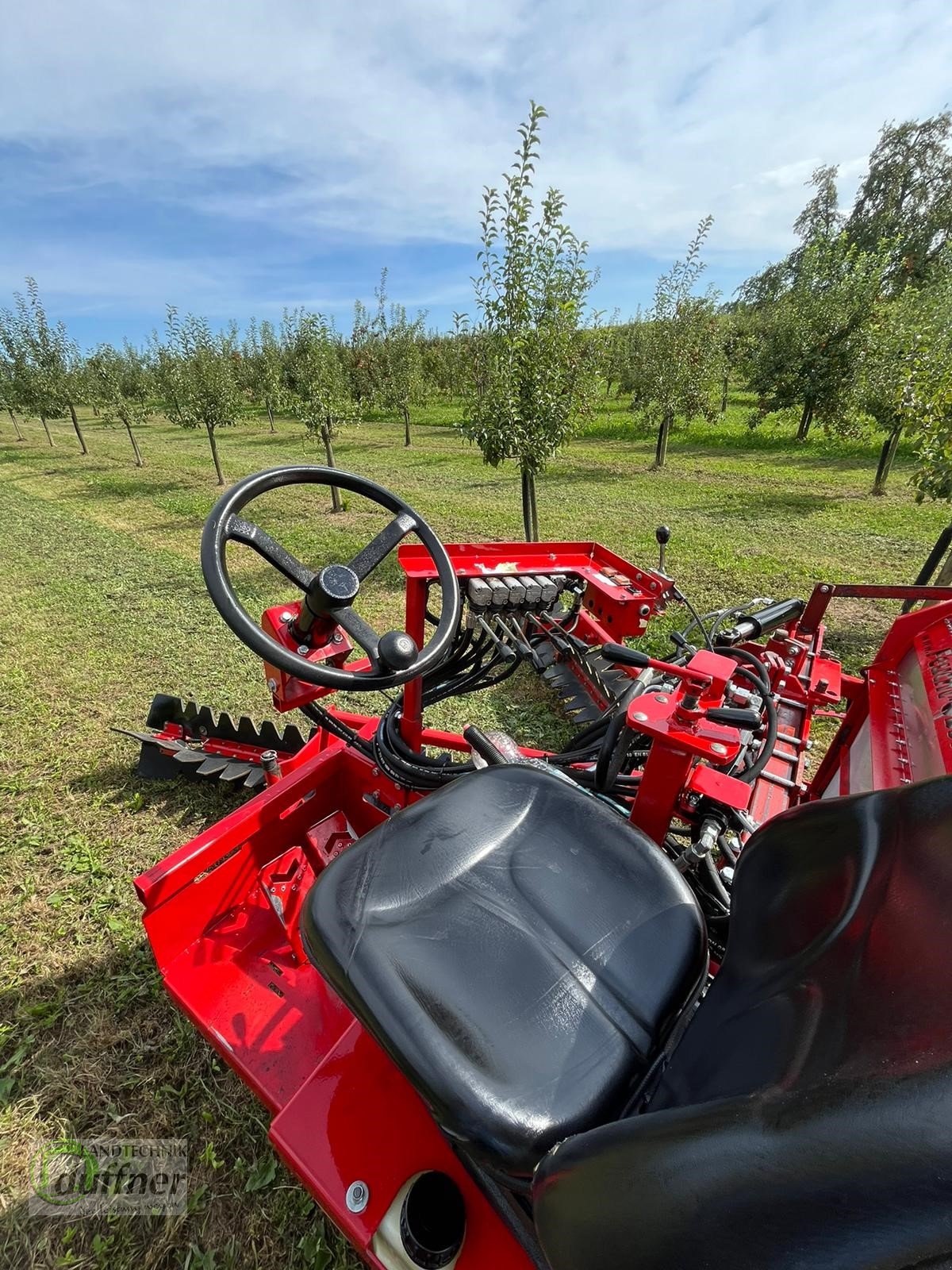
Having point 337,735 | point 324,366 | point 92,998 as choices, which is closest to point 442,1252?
point 337,735

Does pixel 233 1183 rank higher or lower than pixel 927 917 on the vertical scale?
lower

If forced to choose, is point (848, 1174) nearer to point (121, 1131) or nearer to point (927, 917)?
point (927, 917)

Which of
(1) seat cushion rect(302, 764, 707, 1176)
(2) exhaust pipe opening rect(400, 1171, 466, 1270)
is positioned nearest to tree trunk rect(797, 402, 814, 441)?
(1) seat cushion rect(302, 764, 707, 1176)

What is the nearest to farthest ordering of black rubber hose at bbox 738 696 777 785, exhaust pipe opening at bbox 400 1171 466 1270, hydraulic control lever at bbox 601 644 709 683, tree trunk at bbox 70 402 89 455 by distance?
1. exhaust pipe opening at bbox 400 1171 466 1270
2. hydraulic control lever at bbox 601 644 709 683
3. black rubber hose at bbox 738 696 777 785
4. tree trunk at bbox 70 402 89 455

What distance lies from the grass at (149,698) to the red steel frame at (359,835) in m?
0.37

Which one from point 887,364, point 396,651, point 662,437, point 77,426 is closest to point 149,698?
point 396,651

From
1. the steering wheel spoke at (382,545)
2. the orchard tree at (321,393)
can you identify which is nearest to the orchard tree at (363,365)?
the orchard tree at (321,393)

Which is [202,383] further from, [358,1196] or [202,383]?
[358,1196]

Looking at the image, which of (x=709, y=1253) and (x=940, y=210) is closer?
(x=709, y=1253)

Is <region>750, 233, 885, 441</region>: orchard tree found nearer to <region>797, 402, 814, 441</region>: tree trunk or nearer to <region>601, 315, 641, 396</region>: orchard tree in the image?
<region>797, 402, 814, 441</region>: tree trunk

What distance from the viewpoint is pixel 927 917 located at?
720mm

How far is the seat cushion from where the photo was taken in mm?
1045

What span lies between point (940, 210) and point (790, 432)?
53.9 ft

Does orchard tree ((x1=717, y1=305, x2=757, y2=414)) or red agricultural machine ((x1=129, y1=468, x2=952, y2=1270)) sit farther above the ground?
orchard tree ((x1=717, y1=305, x2=757, y2=414))
